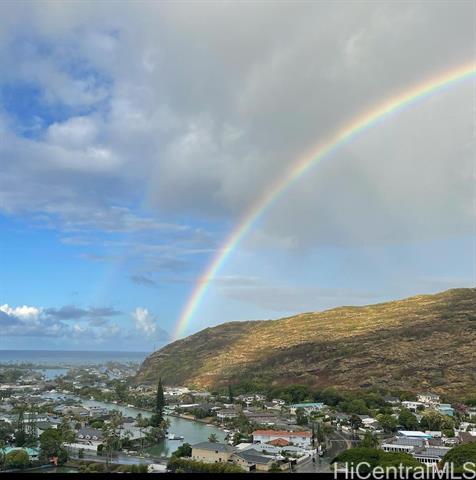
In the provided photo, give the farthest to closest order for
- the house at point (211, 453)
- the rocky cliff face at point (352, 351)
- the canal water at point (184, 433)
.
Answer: the rocky cliff face at point (352, 351) → the canal water at point (184, 433) → the house at point (211, 453)

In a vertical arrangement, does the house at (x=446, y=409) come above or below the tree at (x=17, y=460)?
below

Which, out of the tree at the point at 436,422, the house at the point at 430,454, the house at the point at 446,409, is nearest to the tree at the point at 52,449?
the house at the point at 430,454

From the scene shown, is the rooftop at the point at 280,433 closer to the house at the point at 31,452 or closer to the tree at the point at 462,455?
the house at the point at 31,452

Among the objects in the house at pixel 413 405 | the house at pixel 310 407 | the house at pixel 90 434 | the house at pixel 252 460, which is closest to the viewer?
the house at pixel 252 460

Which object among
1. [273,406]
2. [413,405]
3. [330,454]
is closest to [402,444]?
[330,454]

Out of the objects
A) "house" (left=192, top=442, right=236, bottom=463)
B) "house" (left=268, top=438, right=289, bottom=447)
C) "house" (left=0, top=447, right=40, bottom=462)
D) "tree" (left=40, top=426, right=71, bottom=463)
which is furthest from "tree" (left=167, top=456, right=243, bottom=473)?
"house" (left=0, top=447, right=40, bottom=462)

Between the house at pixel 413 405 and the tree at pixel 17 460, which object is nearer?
the tree at pixel 17 460

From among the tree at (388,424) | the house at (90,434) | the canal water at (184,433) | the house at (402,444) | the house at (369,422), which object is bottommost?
the canal water at (184,433)

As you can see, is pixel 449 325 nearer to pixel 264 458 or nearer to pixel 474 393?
pixel 474 393
